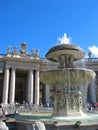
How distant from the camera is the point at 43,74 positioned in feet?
51.5

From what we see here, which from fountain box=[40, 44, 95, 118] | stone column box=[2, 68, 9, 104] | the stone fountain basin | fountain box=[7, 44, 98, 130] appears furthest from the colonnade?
the stone fountain basin

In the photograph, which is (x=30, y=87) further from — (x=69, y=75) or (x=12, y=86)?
(x=69, y=75)

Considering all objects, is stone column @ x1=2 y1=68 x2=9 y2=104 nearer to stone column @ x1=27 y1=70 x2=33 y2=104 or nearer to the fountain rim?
stone column @ x1=27 y1=70 x2=33 y2=104

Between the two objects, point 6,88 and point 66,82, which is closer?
point 66,82

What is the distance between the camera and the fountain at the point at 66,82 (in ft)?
49.5

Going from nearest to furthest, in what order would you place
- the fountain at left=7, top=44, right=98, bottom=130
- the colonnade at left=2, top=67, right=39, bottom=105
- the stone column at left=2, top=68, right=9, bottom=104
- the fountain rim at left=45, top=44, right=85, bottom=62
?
the fountain at left=7, top=44, right=98, bottom=130 → the fountain rim at left=45, top=44, right=85, bottom=62 → the stone column at left=2, top=68, right=9, bottom=104 → the colonnade at left=2, top=67, right=39, bottom=105

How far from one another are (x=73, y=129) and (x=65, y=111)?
4485 millimetres

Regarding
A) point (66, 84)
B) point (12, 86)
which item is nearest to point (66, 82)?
point (66, 84)

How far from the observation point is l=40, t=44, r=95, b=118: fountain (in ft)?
49.5

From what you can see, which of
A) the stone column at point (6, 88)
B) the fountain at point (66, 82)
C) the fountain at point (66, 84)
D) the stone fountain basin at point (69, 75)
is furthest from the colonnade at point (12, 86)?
the stone fountain basin at point (69, 75)

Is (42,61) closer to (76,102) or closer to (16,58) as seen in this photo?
(16,58)

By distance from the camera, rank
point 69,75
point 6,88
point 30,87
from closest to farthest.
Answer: point 69,75
point 6,88
point 30,87

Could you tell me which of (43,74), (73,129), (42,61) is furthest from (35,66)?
(73,129)

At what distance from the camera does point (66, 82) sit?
1564cm
